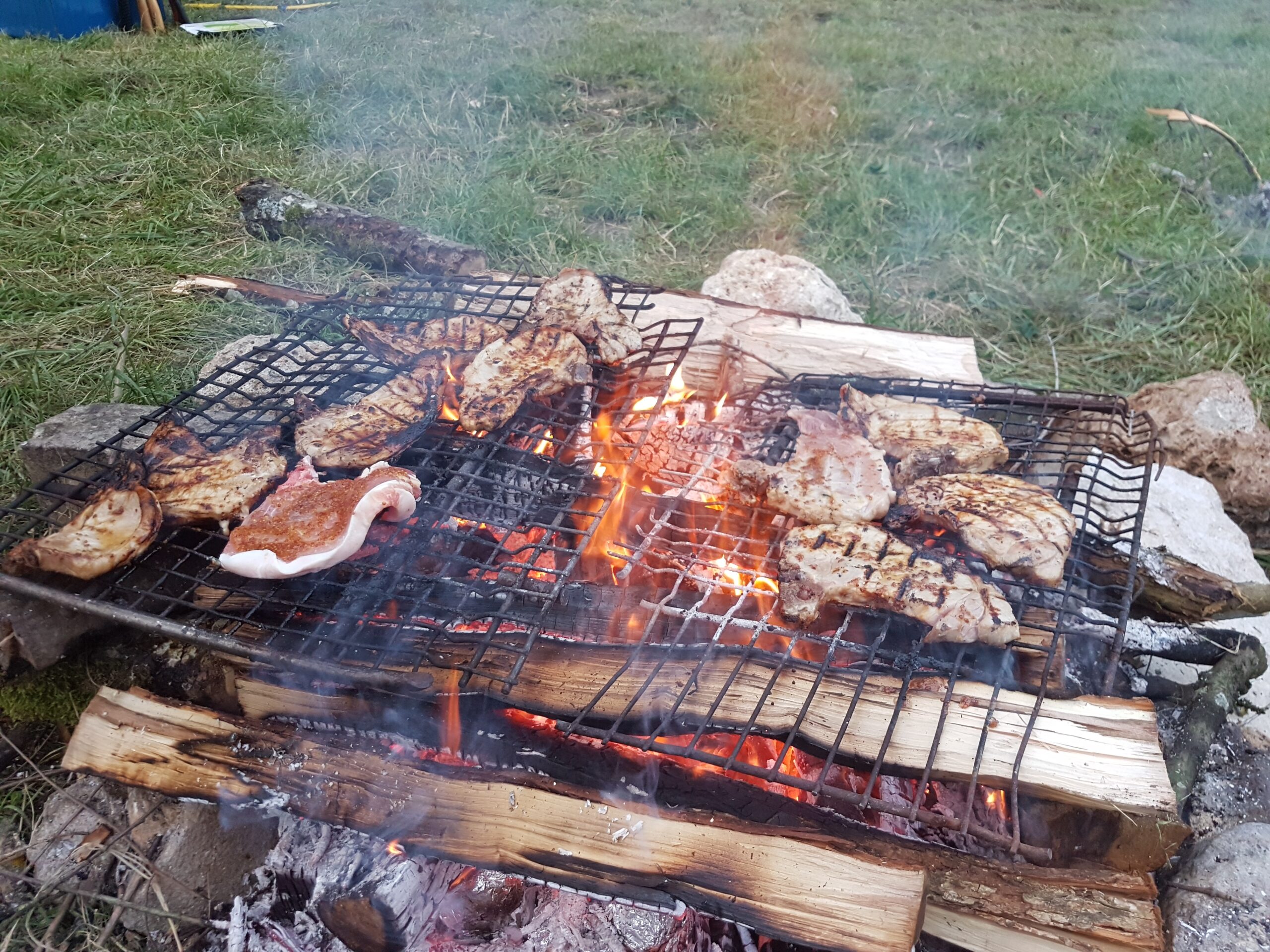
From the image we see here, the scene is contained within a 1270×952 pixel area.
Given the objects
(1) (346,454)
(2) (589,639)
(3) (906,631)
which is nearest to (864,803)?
(3) (906,631)

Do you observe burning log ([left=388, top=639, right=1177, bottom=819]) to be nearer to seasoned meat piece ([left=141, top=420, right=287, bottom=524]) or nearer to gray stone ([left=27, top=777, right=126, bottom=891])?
seasoned meat piece ([left=141, top=420, right=287, bottom=524])

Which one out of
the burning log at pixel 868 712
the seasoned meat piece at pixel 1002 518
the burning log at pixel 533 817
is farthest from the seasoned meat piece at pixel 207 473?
the seasoned meat piece at pixel 1002 518

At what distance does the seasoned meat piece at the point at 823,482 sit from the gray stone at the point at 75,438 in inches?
95.7

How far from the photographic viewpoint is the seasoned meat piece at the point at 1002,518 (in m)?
2.83

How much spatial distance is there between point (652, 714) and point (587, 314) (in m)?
2.06

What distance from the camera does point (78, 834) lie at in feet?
9.71

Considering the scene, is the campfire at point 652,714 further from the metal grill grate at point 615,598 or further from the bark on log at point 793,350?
the bark on log at point 793,350

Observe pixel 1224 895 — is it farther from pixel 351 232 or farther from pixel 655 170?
pixel 655 170

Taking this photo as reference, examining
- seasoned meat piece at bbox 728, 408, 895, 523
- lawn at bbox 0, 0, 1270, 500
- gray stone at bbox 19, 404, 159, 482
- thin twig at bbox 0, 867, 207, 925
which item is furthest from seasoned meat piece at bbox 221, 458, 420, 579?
lawn at bbox 0, 0, 1270, 500

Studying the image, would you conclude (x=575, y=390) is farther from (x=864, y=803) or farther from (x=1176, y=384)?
(x=1176, y=384)

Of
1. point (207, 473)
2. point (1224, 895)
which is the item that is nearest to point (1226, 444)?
point (1224, 895)

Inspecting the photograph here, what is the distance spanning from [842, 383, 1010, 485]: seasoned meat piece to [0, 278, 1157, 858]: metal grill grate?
196mm

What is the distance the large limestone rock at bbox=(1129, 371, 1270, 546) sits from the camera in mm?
4742

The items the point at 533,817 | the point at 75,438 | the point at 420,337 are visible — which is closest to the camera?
the point at 533,817
